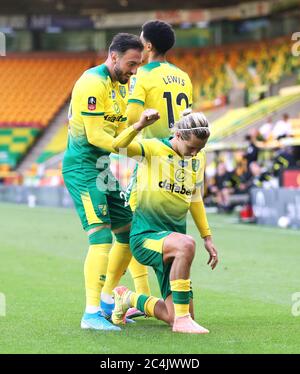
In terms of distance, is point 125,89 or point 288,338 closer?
point 288,338

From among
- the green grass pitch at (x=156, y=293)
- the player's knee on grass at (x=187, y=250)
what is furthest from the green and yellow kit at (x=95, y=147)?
the green grass pitch at (x=156, y=293)

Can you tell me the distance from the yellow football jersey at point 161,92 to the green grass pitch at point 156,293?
1526mm

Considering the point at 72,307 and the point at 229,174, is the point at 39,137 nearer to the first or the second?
the point at 229,174

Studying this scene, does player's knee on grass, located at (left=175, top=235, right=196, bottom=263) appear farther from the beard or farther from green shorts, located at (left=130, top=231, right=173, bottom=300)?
the beard

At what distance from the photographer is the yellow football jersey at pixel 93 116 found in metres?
7.24

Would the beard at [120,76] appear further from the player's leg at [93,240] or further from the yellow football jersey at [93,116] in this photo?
the player's leg at [93,240]

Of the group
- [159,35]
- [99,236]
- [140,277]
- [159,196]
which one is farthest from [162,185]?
[159,35]

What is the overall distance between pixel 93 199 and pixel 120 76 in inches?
37.1

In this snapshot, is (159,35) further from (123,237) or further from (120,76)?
(123,237)

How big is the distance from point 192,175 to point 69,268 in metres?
4.66

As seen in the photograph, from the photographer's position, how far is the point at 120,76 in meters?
7.42

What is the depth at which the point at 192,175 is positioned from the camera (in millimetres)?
7258

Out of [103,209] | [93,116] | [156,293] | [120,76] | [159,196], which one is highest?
[120,76]
